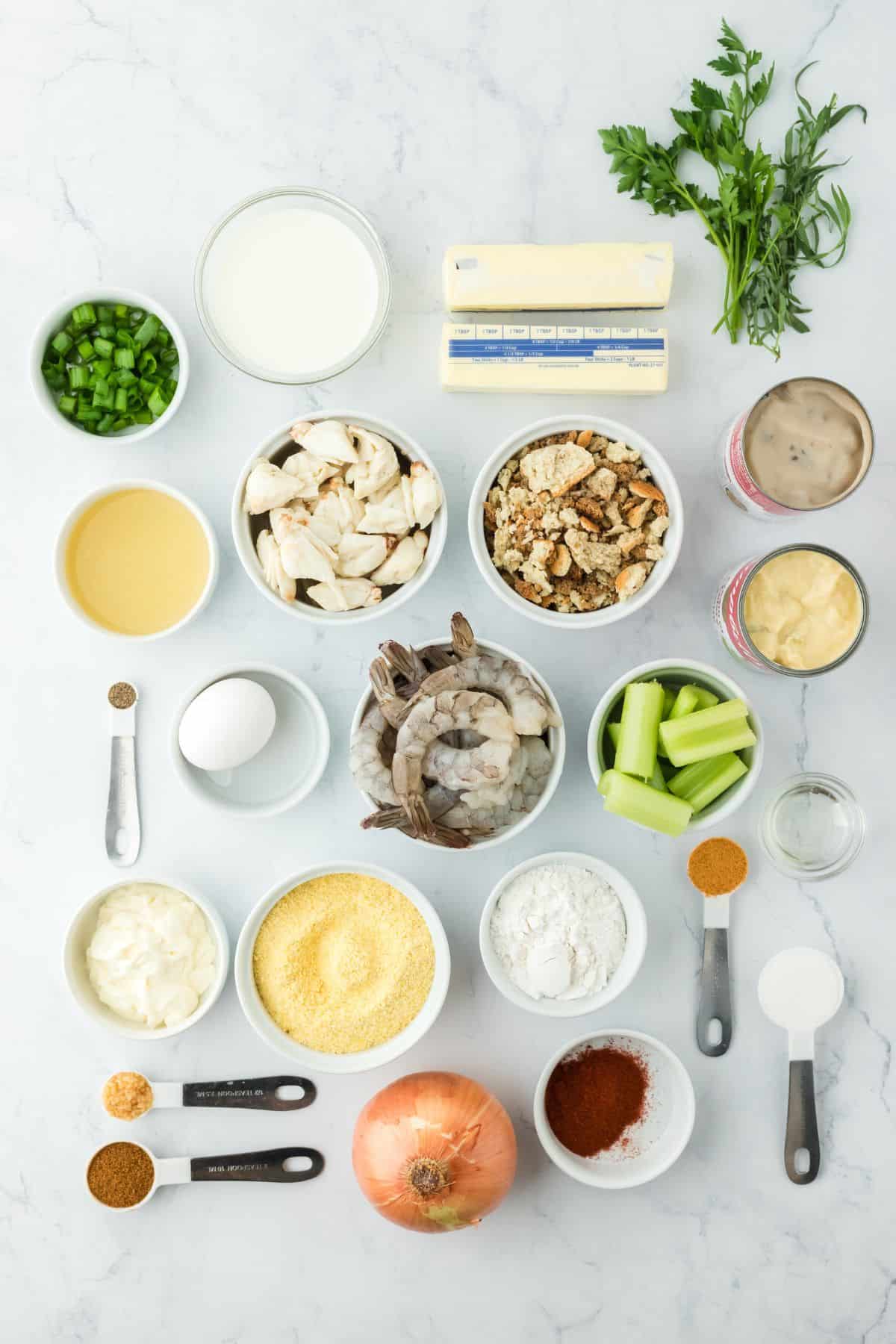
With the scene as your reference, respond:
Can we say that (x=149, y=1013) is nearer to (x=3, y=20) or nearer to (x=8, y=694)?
(x=8, y=694)

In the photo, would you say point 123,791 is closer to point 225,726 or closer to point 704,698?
point 225,726

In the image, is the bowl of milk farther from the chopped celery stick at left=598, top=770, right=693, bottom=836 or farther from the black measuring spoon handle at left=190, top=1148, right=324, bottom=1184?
the black measuring spoon handle at left=190, top=1148, right=324, bottom=1184

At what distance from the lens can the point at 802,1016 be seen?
5.17 feet

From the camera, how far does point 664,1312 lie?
1604mm

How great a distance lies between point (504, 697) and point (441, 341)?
0.63 metres

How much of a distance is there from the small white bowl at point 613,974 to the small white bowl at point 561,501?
38 centimetres

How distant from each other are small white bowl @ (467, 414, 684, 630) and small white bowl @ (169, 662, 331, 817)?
36 cm

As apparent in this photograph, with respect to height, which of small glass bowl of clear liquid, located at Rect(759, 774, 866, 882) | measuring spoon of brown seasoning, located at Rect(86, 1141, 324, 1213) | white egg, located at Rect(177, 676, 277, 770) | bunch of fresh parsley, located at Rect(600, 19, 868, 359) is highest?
bunch of fresh parsley, located at Rect(600, 19, 868, 359)

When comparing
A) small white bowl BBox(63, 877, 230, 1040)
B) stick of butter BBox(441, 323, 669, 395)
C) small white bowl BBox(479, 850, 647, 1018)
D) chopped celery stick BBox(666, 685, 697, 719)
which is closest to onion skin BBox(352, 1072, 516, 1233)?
small white bowl BBox(479, 850, 647, 1018)

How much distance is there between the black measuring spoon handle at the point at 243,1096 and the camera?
160 cm

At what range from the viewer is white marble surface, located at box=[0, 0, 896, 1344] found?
1.61m

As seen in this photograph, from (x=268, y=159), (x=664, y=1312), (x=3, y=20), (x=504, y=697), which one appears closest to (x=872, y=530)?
(x=504, y=697)

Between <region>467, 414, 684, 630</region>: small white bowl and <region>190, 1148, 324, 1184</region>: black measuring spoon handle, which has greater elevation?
<region>467, 414, 684, 630</region>: small white bowl

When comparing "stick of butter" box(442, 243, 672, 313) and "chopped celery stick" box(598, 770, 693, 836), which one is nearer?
"chopped celery stick" box(598, 770, 693, 836)
